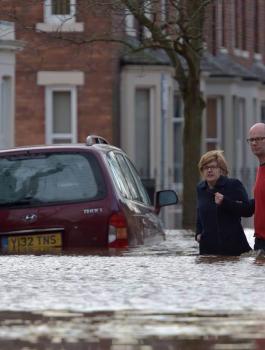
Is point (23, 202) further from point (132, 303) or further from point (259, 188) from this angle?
point (132, 303)

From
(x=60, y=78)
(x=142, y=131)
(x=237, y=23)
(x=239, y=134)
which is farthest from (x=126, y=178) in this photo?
(x=237, y=23)

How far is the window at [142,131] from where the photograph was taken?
133 feet

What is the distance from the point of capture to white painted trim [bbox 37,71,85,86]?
38.2 meters

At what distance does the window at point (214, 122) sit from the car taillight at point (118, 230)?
32175 millimetres

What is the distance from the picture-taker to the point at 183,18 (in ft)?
85.8

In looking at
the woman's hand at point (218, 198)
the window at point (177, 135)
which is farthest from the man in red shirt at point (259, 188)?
the window at point (177, 135)

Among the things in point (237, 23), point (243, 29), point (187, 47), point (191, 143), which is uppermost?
point (237, 23)

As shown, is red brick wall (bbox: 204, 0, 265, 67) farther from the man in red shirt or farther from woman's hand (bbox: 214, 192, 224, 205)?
woman's hand (bbox: 214, 192, 224, 205)

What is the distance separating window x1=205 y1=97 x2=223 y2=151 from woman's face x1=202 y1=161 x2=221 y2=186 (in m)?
33.2

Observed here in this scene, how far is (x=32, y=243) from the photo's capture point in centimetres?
1529

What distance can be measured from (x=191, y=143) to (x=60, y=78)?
A: 8786 mm

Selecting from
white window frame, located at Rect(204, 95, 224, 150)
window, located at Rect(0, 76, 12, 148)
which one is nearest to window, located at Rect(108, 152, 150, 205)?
window, located at Rect(0, 76, 12, 148)

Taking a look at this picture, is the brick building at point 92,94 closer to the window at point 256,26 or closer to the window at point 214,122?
the window at point 214,122

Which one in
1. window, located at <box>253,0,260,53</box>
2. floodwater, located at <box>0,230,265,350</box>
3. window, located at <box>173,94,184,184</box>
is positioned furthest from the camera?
window, located at <box>253,0,260,53</box>
